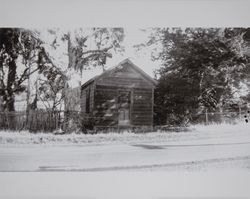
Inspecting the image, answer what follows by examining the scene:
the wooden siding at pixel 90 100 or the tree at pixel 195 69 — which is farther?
the tree at pixel 195 69

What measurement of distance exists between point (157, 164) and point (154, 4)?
2014 millimetres

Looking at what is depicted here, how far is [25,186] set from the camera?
4258 mm

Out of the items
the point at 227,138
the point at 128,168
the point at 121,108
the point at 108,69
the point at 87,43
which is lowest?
the point at 128,168

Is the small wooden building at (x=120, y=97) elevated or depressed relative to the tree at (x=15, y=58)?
depressed

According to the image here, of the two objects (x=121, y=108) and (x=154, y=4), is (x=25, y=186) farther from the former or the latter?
(x=154, y=4)

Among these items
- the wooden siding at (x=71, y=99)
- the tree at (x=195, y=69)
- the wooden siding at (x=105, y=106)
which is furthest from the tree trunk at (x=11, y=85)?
the tree at (x=195, y=69)

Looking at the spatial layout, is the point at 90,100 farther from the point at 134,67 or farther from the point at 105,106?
the point at 134,67

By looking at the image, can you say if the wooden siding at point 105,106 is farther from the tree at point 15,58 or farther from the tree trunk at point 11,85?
the tree trunk at point 11,85

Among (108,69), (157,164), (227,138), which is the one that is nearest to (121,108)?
(108,69)

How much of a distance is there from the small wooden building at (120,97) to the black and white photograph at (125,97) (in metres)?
0.01

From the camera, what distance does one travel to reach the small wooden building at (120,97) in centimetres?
446

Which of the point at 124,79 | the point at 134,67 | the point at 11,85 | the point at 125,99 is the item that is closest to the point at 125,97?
the point at 125,99

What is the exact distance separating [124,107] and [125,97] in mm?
129

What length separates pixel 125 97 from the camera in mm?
4535
